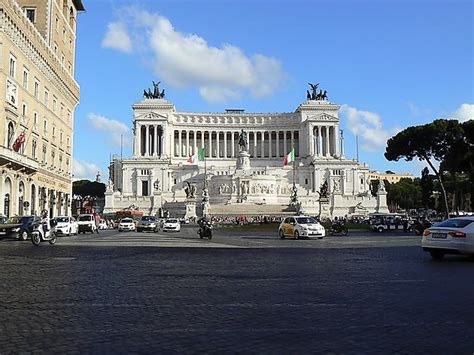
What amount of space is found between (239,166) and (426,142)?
46.3m

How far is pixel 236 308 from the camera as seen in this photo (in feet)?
26.4

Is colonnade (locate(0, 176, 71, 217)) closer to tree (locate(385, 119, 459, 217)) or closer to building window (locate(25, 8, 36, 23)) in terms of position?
building window (locate(25, 8, 36, 23))

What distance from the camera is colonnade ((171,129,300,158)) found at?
11855cm

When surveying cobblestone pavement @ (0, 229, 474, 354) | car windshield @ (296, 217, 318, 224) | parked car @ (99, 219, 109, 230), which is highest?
car windshield @ (296, 217, 318, 224)

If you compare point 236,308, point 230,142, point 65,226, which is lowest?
point 236,308

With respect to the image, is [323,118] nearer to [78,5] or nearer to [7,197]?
[78,5]

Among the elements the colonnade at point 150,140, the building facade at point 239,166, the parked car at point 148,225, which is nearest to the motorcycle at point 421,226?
the parked car at point 148,225

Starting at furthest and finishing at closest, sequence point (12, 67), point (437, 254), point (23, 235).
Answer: point (12, 67), point (23, 235), point (437, 254)

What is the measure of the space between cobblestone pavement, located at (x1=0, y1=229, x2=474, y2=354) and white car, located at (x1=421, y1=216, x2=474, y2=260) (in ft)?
6.13

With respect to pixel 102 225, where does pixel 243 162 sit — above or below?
above

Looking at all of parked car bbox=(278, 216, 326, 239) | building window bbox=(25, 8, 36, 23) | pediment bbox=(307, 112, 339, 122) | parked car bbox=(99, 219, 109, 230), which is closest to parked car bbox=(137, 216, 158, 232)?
parked car bbox=(99, 219, 109, 230)

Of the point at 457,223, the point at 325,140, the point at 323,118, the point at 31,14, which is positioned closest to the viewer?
the point at 457,223

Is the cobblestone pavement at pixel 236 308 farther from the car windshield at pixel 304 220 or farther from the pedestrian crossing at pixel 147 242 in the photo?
the car windshield at pixel 304 220

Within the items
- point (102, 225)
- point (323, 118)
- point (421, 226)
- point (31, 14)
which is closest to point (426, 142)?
point (421, 226)
